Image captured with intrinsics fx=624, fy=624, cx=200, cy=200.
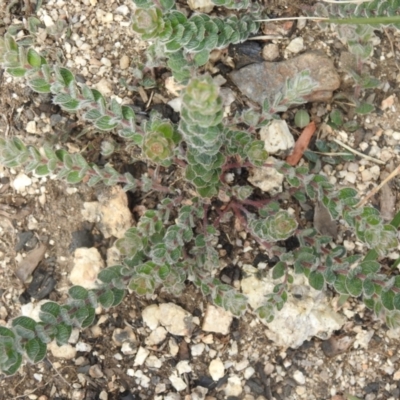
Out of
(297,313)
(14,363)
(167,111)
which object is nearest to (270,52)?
(167,111)

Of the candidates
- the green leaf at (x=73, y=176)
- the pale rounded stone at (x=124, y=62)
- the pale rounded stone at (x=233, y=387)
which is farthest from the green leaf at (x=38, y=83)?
the pale rounded stone at (x=233, y=387)

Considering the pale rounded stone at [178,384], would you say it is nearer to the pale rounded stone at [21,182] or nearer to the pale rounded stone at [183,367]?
the pale rounded stone at [183,367]

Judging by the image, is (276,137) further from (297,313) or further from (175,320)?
(175,320)

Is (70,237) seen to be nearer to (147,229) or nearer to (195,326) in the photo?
(147,229)

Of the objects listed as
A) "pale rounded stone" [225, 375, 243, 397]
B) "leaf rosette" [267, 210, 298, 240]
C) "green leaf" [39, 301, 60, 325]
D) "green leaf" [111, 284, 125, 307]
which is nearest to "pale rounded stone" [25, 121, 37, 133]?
"green leaf" [111, 284, 125, 307]

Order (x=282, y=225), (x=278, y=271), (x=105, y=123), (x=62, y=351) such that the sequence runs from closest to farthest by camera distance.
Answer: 1. (x=282, y=225)
2. (x=105, y=123)
3. (x=278, y=271)
4. (x=62, y=351)

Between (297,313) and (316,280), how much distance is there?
509 millimetres

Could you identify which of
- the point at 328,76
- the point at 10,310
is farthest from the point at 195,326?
the point at 328,76

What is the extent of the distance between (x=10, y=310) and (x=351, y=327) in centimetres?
205

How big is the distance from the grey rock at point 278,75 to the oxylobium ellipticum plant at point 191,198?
27 cm

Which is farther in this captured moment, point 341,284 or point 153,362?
point 153,362

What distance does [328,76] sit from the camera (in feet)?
12.5

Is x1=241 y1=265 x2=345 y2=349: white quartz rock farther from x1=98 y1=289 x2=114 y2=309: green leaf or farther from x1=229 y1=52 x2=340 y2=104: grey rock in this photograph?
x1=229 y1=52 x2=340 y2=104: grey rock

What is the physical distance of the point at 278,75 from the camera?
3875 millimetres
